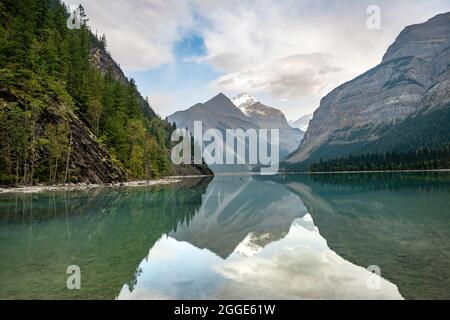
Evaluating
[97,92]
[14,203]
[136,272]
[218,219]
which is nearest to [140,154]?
[97,92]

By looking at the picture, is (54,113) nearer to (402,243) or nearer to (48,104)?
(48,104)

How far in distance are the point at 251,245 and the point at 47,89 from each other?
7040 centimetres

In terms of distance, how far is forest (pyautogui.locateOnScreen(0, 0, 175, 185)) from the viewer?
214ft

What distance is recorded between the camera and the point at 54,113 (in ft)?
241

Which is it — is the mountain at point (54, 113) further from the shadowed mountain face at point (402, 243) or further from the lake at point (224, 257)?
the shadowed mountain face at point (402, 243)

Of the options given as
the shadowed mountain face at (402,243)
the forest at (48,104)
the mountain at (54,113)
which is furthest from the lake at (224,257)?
the mountain at (54,113)

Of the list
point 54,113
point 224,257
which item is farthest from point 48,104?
point 224,257

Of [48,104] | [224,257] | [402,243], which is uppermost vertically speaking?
[48,104]

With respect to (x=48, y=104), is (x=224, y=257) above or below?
below

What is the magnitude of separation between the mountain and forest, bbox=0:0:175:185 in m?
0.16

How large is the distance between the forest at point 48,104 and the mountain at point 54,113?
0.16 m

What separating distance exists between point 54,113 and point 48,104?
7.40 feet

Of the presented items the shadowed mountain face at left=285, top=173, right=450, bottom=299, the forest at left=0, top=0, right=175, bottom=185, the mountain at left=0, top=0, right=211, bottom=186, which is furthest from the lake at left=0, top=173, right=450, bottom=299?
the mountain at left=0, top=0, right=211, bottom=186

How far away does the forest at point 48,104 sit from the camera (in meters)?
65.1
